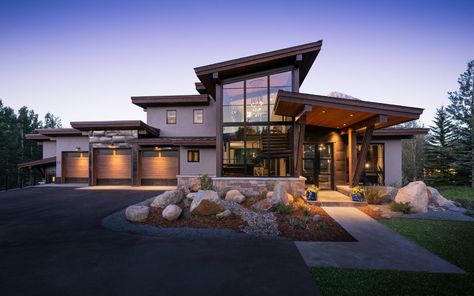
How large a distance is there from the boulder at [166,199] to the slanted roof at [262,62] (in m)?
6.05

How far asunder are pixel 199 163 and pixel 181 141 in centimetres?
228

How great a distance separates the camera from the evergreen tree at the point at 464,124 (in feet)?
53.8

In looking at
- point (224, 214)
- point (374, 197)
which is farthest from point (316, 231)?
point (374, 197)

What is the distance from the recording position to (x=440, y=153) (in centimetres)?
1761

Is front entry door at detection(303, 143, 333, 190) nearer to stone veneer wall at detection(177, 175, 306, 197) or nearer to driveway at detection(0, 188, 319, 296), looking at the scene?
stone veneer wall at detection(177, 175, 306, 197)

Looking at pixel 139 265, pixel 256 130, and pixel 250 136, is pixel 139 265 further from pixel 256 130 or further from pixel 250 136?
pixel 256 130

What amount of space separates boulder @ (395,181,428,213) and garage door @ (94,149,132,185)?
17.4 m

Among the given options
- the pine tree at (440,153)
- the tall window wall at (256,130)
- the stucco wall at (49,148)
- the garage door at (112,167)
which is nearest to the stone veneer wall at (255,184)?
the tall window wall at (256,130)

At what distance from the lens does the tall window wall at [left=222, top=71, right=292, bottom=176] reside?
9.95 m

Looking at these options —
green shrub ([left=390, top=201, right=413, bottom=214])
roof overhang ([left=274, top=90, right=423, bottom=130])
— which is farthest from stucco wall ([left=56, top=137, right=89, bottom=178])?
green shrub ([left=390, top=201, right=413, bottom=214])

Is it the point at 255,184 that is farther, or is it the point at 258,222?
the point at 255,184

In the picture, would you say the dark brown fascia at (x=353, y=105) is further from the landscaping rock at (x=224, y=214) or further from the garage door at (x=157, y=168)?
the garage door at (x=157, y=168)

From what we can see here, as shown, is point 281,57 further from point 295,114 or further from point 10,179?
point 10,179

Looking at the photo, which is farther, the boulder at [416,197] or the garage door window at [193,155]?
the garage door window at [193,155]
